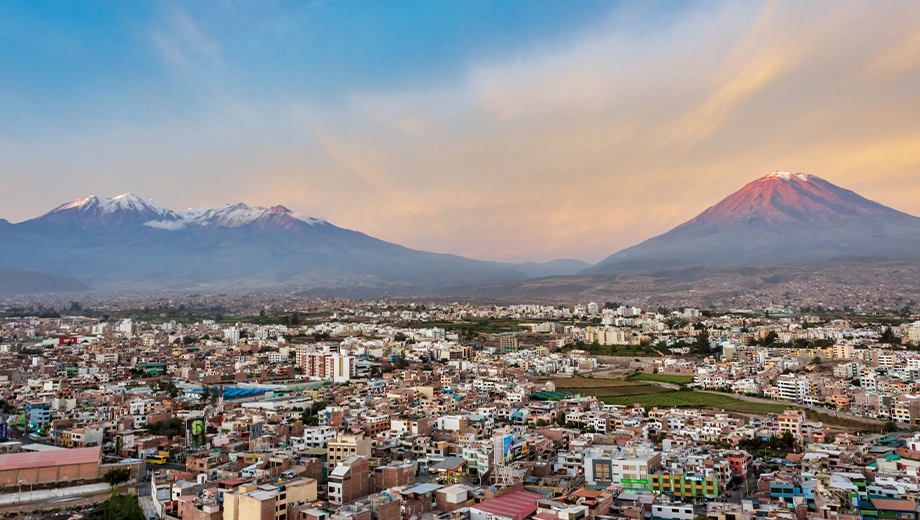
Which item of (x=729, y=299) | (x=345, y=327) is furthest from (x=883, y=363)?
(x=729, y=299)

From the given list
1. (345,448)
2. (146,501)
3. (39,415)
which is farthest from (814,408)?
(39,415)

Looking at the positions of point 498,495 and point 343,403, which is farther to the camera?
point 343,403

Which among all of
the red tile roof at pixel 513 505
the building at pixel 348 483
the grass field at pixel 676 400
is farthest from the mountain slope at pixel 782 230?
the building at pixel 348 483

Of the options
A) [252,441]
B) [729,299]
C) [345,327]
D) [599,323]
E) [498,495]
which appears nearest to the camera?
[498,495]

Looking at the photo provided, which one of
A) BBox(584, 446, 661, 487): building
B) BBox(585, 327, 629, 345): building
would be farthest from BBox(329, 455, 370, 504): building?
BBox(585, 327, 629, 345): building

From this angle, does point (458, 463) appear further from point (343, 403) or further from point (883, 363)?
point (883, 363)

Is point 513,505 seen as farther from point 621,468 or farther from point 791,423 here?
point 791,423

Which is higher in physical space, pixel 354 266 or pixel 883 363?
pixel 354 266
